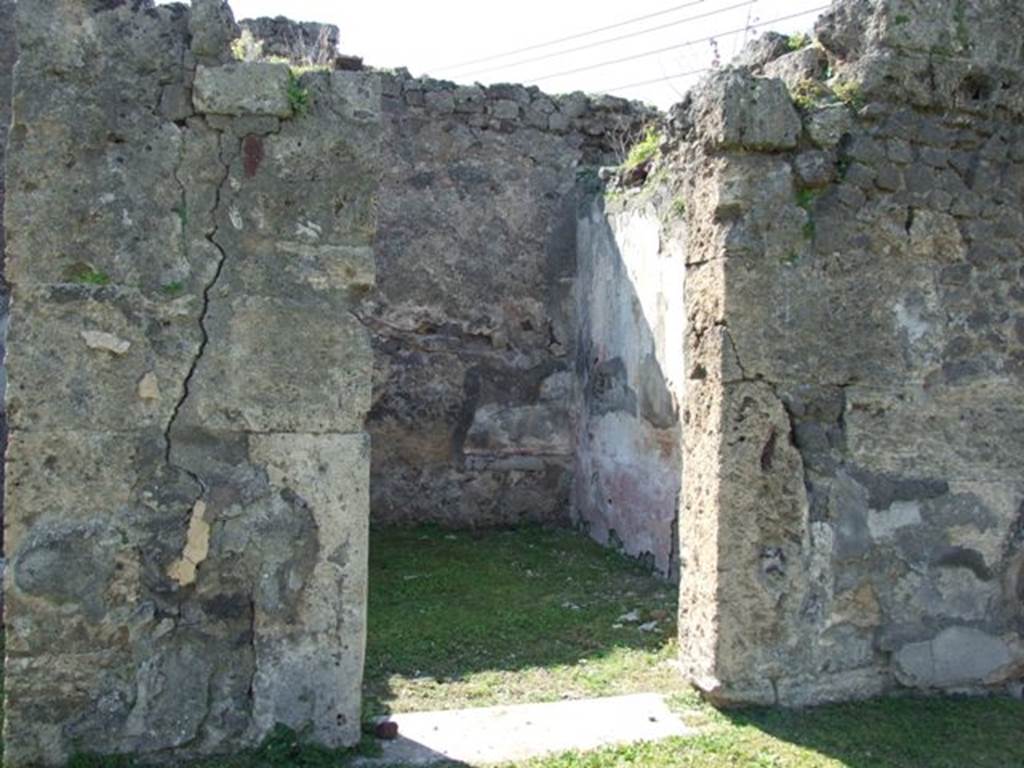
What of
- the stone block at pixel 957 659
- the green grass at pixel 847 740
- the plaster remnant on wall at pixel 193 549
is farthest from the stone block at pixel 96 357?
the stone block at pixel 957 659

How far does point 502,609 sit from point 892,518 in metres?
2.31

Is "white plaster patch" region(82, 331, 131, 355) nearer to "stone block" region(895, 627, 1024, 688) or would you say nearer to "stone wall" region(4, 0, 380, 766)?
"stone wall" region(4, 0, 380, 766)

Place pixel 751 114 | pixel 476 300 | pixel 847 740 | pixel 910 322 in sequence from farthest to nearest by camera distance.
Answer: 1. pixel 476 300
2. pixel 910 322
3. pixel 751 114
4. pixel 847 740

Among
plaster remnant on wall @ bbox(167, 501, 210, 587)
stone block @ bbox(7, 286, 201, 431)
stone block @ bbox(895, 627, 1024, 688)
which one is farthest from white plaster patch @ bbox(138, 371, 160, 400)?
stone block @ bbox(895, 627, 1024, 688)

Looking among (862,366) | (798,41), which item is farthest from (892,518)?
(798,41)

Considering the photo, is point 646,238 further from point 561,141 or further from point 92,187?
point 92,187

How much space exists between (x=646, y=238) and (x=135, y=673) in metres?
4.40

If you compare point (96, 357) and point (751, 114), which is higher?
point (751, 114)

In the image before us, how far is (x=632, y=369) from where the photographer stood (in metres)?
6.85

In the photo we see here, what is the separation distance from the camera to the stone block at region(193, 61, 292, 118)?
323cm

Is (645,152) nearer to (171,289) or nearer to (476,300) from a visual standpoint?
(476,300)

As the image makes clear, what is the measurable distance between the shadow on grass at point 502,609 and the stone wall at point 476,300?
563mm

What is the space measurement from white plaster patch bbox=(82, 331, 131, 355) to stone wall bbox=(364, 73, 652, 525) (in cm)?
469

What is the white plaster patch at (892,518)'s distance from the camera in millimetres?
3963
